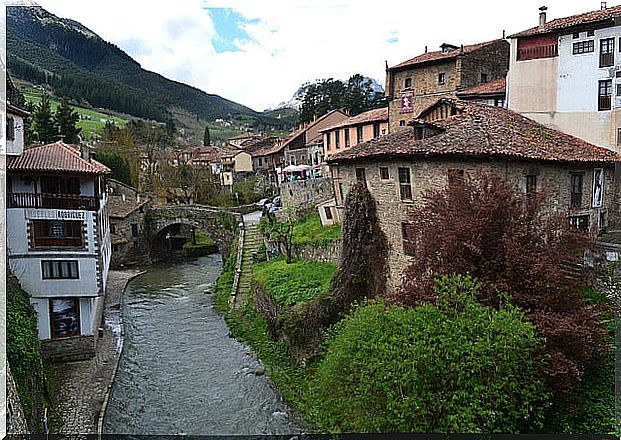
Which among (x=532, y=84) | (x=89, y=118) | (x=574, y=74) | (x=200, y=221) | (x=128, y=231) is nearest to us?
(x=574, y=74)

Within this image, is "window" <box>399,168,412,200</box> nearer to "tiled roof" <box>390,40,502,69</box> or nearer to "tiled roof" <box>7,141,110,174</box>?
"tiled roof" <box>7,141,110,174</box>

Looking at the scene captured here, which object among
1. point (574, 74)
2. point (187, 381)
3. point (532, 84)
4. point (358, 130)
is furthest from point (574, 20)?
point (187, 381)

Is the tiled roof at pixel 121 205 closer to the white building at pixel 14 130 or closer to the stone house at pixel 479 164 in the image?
the white building at pixel 14 130

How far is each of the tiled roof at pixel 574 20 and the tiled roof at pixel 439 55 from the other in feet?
18.0

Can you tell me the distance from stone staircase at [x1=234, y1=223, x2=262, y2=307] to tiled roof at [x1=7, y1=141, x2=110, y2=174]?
31.7ft

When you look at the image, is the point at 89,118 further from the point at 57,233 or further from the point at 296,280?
the point at 296,280

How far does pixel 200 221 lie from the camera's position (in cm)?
3888

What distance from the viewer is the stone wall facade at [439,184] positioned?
48.4 feet

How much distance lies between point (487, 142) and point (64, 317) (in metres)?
14.8

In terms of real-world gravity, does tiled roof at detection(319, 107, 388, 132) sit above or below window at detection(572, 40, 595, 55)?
below

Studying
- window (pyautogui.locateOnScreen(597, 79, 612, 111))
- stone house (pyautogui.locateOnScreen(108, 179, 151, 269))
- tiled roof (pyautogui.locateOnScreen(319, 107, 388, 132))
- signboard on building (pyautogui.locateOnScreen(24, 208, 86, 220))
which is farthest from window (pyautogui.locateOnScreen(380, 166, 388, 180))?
stone house (pyautogui.locateOnScreen(108, 179, 151, 269))

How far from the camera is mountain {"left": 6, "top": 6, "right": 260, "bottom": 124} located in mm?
63062

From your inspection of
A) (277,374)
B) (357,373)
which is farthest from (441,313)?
(277,374)

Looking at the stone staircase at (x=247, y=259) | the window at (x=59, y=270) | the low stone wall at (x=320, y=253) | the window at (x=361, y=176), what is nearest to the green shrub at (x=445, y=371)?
the window at (x=361, y=176)
